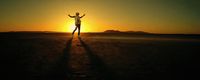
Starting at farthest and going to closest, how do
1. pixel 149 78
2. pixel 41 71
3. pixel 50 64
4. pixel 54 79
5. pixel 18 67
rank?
1. pixel 50 64
2. pixel 18 67
3. pixel 41 71
4. pixel 149 78
5. pixel 54 79

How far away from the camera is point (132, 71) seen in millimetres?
6621

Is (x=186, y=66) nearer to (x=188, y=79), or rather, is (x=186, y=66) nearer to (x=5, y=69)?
(x=188, y=79)

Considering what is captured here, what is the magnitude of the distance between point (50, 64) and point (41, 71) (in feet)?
3.38

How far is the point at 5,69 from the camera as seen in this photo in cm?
653

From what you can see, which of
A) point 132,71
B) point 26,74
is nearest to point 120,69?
point 132,71

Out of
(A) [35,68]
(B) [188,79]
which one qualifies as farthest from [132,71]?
(A) [35,68]

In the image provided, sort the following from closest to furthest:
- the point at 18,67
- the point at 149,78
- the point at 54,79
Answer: the point at 54,79, the point at 149,78, the point at 18,67

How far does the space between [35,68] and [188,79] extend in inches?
142

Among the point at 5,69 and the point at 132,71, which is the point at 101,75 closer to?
the point at 132,71

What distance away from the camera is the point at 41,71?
250 inches

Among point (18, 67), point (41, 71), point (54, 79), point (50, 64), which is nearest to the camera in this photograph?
point (54, 79)

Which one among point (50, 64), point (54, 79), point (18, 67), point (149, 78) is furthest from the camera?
point (50, 64)

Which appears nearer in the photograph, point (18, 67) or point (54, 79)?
point (54, 79)

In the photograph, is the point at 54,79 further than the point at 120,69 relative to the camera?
No
